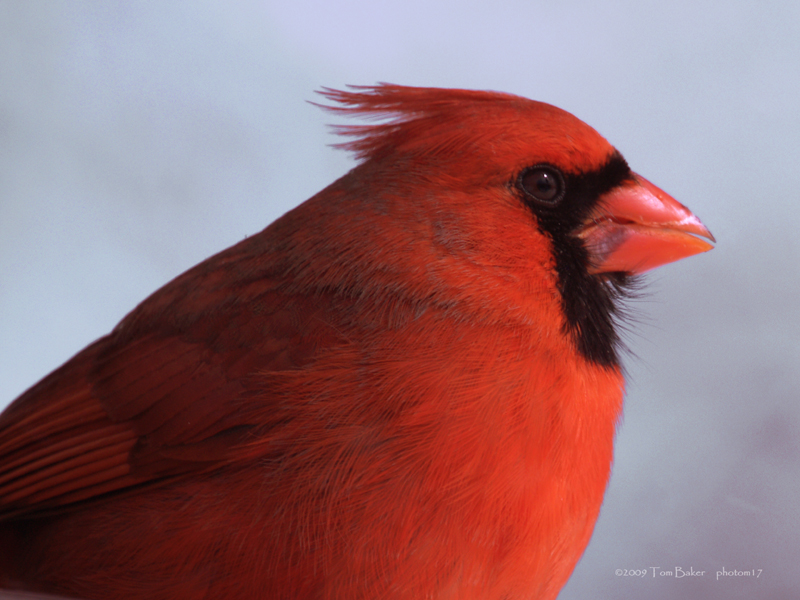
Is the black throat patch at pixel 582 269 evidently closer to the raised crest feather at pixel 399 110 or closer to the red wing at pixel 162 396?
the raised crest feather at pixel 399 110

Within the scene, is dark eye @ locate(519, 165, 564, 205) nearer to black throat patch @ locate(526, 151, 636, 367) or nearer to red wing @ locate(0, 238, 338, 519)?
black throat patch @ locate(526, 151, 636, 367)

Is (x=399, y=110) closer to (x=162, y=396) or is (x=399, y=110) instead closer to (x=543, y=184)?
→ (x=543, y=184)

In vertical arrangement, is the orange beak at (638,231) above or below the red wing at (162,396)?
above

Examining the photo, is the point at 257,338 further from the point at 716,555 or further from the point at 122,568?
the point at 716,555

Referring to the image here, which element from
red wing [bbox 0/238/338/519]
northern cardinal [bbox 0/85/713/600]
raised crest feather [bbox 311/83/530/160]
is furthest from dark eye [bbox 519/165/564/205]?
red wing [bbox 0/238/338/519]

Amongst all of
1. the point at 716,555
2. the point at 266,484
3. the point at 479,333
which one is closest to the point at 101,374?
the point at 266,484

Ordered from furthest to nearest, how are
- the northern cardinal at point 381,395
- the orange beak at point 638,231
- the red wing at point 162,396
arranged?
the orange beak at point 638,231 → the red wing at point 162,396 → the northern cardinal at point 381,395

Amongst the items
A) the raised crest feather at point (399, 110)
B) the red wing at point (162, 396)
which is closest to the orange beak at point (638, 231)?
the raised crest feather at point (399, 110)

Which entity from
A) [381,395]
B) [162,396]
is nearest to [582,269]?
[381,395]
